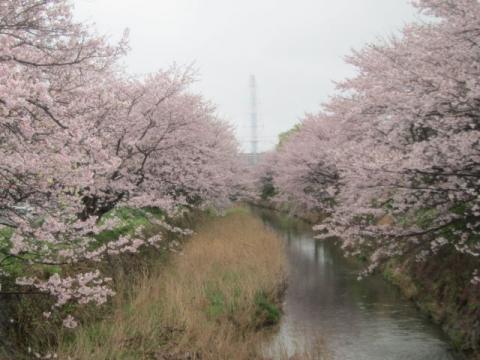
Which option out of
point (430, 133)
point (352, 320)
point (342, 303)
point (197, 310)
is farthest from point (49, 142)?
point (342, 303)

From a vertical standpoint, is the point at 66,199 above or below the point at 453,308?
above

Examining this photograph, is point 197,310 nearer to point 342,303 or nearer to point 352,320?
point 352,320

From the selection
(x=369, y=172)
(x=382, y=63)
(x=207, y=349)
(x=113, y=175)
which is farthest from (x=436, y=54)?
(x=113, y=175)

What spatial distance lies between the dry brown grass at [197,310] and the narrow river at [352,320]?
2.92ft

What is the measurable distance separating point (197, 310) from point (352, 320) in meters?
5.19

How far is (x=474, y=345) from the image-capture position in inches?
422

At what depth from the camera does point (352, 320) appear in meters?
14.1

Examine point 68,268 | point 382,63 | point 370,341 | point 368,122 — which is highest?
point 382,63

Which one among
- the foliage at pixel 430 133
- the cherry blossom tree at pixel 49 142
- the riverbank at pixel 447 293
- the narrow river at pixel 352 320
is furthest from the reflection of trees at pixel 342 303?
the cherry blossom tree at pixel 49 142

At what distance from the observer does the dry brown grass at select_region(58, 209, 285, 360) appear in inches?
340

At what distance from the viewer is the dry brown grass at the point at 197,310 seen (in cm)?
863

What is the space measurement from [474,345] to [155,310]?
22.2 feet

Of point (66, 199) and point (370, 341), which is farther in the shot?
point (370, 341)

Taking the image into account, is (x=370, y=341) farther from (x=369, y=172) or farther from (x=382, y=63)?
(x=382, y=63)
